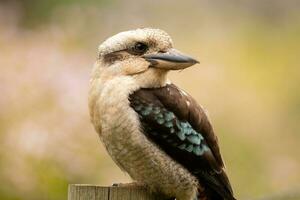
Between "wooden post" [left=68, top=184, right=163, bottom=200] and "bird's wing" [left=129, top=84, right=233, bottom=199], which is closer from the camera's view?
"wooden post" [left=68, top=184, right=163, bottom=200]

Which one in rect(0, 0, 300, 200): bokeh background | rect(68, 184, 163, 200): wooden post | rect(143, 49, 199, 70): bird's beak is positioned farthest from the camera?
rect(0, 0, 300, 200): bokeh background

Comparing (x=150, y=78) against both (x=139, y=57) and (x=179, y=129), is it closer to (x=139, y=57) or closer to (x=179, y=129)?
(x=139, y=57)

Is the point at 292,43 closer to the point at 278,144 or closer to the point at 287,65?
the point at 287,65

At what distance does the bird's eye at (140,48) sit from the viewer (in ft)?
15.6

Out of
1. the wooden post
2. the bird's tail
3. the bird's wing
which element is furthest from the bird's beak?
the wooden post

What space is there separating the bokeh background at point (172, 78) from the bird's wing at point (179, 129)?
74 centimetres

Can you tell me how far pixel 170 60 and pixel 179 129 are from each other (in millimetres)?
289

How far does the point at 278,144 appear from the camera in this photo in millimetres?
9172

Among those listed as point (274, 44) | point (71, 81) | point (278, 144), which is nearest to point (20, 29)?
point (71, 81)

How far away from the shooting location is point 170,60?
4625 millimetres

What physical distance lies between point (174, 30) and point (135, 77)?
7.00m

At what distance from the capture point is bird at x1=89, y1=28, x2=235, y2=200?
15.1 feet

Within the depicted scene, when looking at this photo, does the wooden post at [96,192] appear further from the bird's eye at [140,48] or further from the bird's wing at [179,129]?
the bird's eye at [140,48]

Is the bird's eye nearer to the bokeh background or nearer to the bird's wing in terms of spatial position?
the bird's wing
